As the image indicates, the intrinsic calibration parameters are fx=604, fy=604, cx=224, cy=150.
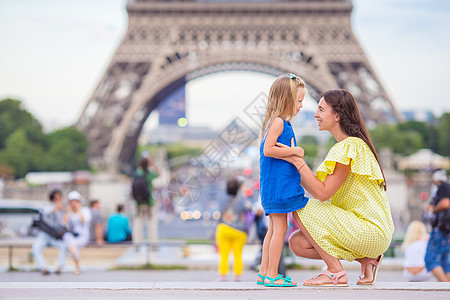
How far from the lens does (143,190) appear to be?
9.51 meters

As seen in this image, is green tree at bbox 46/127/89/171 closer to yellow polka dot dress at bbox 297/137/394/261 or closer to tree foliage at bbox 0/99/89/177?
tree foliage at bbox 0/99/89/177

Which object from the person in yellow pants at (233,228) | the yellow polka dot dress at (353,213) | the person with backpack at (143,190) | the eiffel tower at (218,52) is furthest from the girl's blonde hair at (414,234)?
the eiffel tower at (218,52)

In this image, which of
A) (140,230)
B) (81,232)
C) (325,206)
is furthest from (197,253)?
(325,206)

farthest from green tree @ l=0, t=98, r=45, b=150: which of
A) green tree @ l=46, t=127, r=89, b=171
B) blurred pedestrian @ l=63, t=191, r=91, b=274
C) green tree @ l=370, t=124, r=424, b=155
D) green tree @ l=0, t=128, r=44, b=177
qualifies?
blurred pedestrian @ l=63, t=191, r=91, b=274

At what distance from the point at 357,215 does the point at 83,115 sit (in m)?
27.1

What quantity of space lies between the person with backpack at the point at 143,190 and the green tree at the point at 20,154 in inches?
1228

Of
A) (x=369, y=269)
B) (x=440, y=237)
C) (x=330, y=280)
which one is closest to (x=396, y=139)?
(x=440, y=237)

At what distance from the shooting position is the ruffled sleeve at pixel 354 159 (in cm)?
365

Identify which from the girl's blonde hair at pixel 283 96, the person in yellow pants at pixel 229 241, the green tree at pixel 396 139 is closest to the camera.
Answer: the girl's blonde hair at pixel 283 96

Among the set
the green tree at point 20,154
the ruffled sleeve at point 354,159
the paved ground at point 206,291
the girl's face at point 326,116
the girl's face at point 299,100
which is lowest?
the paved ground at point 206,291

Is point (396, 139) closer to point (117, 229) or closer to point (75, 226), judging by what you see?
point (117, 229)

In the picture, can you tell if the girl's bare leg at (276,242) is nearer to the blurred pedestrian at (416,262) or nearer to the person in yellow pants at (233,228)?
the person in yellow pants at (233,228)

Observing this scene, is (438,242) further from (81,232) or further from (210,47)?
(210,47)

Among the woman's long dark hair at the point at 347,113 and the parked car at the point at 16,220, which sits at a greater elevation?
the woman's long dark hair at the point at 347,113
